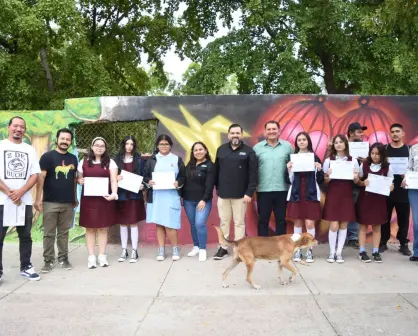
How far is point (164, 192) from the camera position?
603 centimetres

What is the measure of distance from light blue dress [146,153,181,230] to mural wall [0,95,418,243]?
97 centimetres

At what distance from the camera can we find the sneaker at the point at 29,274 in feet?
16.9

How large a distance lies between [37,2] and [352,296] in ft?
43.9

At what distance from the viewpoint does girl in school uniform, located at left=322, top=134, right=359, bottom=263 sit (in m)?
5.79

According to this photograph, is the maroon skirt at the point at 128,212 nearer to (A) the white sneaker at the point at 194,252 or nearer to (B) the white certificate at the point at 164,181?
(B) the white certificate at the point at 164,181

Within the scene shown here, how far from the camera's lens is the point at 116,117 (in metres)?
7.06

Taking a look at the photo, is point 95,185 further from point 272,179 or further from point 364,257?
point 364,257

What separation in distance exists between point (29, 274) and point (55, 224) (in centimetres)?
67

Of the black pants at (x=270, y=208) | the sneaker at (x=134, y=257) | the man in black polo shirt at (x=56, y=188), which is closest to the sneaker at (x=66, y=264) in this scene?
the man in black polo shirt at (x=56, y=188)

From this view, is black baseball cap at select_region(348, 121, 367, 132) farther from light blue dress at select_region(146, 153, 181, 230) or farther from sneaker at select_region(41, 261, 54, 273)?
sneaker at select_region(41, 261, 54, 273)

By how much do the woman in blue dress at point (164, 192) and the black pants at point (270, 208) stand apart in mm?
1122

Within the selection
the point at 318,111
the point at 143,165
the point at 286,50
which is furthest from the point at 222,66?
the point at 143,165

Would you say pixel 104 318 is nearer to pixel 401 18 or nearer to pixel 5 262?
pixel 5 262

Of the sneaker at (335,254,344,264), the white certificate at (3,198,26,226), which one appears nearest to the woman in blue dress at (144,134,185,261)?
the white certificate at (3,198,26,226)
